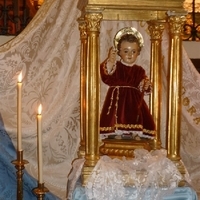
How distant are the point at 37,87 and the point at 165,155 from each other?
518mm

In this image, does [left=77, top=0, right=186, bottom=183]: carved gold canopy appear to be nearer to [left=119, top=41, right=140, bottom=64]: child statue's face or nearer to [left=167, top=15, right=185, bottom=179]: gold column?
[left=167, top=15, right=185, bottom=179]: gold column

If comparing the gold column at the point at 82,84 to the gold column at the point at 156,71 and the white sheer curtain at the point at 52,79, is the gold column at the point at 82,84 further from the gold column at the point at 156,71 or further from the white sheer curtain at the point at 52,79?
the gold column at the point at 156,71

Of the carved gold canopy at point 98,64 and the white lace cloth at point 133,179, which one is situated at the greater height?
the carved gold canopy at point 98,64

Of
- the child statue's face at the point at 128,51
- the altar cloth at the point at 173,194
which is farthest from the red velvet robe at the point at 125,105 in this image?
the altar cloth at the point at 173,194

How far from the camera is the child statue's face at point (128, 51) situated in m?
1.67

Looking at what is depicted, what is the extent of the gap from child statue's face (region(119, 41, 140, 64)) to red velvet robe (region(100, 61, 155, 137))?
2 cm

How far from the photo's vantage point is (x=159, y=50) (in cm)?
180

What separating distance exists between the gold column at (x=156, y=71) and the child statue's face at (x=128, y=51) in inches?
5.0

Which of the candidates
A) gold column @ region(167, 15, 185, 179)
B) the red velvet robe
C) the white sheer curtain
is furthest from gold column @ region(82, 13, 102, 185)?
the white sheer curtain

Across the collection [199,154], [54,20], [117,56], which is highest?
[54,20]

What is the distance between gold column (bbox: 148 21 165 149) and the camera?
5.80ft

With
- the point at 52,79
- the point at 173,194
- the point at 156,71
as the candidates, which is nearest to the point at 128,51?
the point at 156,71

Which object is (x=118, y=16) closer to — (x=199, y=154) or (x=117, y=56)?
(x=117, y=56)

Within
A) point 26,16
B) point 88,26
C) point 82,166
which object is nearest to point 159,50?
point 88,26
